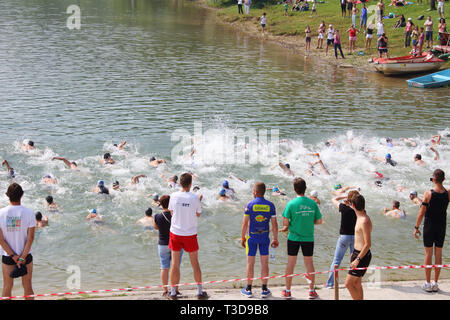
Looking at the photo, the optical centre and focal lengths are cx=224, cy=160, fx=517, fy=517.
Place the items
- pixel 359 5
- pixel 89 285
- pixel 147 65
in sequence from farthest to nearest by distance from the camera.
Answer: pixel 359 5
pixel 147 65
pixel 89 285

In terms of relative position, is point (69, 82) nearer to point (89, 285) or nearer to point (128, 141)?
point (128, 141)

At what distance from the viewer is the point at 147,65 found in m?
37.6

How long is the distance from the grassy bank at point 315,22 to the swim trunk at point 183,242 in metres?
32.3

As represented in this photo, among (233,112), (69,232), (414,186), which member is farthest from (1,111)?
(414,186)

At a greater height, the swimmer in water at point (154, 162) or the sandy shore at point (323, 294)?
the swimmer in water at point (154, 162)

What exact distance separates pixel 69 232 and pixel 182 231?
6.92 meters

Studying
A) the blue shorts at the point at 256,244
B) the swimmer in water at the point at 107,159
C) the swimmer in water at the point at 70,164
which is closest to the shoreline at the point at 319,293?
the blue shorts at the point at 256,244

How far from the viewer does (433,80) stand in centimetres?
3344

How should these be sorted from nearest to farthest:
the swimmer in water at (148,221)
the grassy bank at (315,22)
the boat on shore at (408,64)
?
the swimmer in water at (148,221) < the boat on shore at (408,64) < the grassy bank at (315,22)

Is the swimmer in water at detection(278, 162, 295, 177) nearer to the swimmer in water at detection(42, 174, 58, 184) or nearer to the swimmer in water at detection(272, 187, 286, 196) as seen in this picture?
the swimmer in water at detection(272, 187, 286, 196)

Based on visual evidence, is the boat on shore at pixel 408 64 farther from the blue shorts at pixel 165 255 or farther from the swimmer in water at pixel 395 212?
the blue shorts at pixel 165 255

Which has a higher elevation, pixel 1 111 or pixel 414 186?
pixel 1 111

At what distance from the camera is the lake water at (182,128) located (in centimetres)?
1402

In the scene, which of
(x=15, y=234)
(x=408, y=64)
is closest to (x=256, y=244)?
(x=15, y=234)
